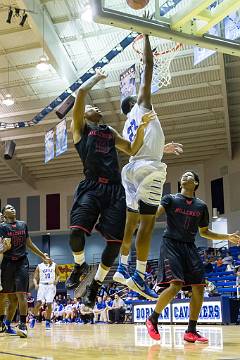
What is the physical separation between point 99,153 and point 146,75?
0.96m

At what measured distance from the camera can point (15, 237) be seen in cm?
823

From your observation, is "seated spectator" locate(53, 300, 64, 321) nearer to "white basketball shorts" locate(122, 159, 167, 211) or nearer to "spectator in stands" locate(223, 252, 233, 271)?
"spectator in stands" locate(223, 252, 233, 271)

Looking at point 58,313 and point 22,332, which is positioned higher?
point 22,332

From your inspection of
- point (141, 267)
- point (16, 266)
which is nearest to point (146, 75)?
point (141, 267)

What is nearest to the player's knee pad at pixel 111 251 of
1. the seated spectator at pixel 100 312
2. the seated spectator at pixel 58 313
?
the seated spectator at pixel 100 312

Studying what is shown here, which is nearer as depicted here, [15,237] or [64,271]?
[15,237]

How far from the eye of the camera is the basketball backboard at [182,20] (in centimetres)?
481

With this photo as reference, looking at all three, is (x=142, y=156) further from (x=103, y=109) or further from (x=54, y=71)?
(x=103, y=109)

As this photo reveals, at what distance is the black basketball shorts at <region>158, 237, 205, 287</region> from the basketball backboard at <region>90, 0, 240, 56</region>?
240 cm

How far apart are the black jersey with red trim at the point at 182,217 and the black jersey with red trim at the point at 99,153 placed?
4.40ft

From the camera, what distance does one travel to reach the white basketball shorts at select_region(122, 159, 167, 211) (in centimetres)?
527

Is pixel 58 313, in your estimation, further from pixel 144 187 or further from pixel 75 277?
pixel 144 187

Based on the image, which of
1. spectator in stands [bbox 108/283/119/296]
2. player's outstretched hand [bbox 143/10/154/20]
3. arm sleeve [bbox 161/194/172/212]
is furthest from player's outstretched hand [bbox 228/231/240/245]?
spectator in stands [bbox 108/283/119/296]

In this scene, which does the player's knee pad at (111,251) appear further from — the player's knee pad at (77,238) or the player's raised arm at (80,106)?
the player's raised arm at (80,106)
